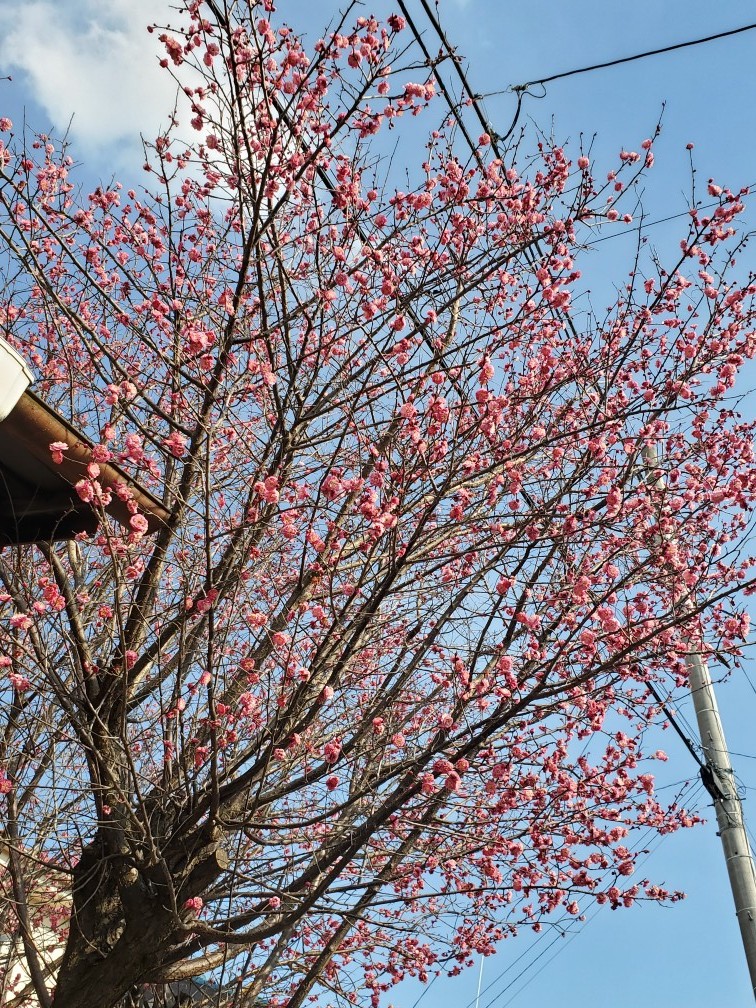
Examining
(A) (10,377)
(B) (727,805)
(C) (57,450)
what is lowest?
(B) (727,805)

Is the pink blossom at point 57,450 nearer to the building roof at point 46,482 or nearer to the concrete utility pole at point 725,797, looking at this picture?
the building roof at point 46,482

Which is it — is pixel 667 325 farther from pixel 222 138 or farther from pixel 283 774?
pixel 283 774

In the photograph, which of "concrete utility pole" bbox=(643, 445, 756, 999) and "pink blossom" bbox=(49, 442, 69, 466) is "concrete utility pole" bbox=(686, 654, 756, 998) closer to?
"concrete utility pole" bbox=(643, 445, 756, 999)

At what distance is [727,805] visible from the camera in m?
7.48

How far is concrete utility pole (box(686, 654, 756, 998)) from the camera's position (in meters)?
6.77

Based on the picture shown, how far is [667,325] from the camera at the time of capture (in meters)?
6.59

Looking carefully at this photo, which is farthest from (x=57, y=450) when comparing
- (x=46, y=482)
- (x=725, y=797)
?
(x=725, y=797)

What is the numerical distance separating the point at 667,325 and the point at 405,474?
9.15 feet

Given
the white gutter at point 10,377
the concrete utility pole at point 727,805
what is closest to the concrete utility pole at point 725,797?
the concrete utility pole at point 727,805

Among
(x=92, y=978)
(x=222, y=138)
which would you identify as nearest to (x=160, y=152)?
(x=222, y=138)

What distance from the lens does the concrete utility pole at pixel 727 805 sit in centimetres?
677

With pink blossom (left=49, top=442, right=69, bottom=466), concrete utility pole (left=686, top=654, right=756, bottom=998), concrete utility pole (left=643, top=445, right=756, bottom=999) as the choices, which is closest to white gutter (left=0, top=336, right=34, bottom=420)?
pink blossom (left=49, top=442, right=69, bottom=466)

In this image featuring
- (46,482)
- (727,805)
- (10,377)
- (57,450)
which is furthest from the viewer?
(727,805)

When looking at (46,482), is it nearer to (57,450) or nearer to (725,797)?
(57,450)
